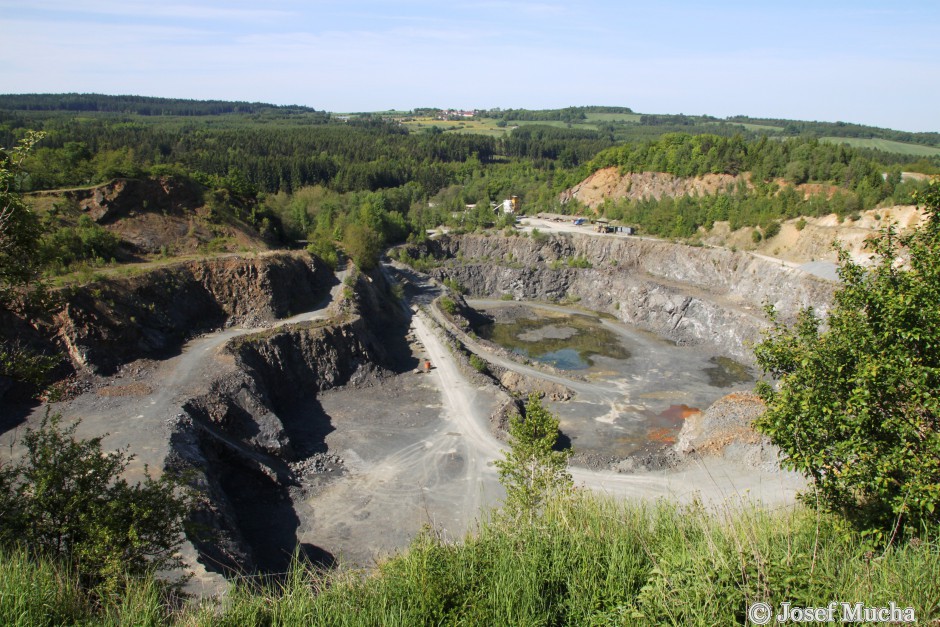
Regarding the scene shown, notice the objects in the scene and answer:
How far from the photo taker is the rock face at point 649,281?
50.4 m

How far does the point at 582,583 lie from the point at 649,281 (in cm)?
5692

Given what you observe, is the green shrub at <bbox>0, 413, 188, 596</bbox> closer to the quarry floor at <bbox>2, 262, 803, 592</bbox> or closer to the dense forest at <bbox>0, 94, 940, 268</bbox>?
the quarry floor at <bbox>2, 262, 803, 592</bbox>

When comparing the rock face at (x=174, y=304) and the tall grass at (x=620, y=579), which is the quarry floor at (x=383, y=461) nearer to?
the rock face at (x=174, y=304)

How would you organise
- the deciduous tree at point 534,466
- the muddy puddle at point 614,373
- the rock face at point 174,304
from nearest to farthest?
the deciduous tree at point 534,466
the rock face at point 174,304
the muddy puddle at point 614,373

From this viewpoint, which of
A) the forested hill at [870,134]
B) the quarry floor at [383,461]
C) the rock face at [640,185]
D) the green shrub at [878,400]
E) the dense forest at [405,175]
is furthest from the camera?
the forested hill at [870,134]

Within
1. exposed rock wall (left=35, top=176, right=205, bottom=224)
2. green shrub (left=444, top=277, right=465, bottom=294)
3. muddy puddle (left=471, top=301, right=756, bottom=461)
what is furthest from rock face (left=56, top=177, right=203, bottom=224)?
muddy puddle (left=471, top=301, right=756, bottom=461)

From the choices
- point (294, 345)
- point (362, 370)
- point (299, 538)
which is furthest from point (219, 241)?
point (299, 538)

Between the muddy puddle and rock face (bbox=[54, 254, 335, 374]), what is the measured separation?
2162 centimetres

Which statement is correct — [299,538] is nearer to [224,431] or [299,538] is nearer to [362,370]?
[224,431]

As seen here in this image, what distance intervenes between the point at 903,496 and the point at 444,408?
27.7 metres

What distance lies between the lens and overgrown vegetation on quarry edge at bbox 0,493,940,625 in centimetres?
685

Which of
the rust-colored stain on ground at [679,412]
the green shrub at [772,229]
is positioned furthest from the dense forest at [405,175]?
the rust-colored stain on ground at [679,412]

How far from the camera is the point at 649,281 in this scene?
61.2 m

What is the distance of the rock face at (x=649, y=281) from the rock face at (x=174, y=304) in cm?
2929
